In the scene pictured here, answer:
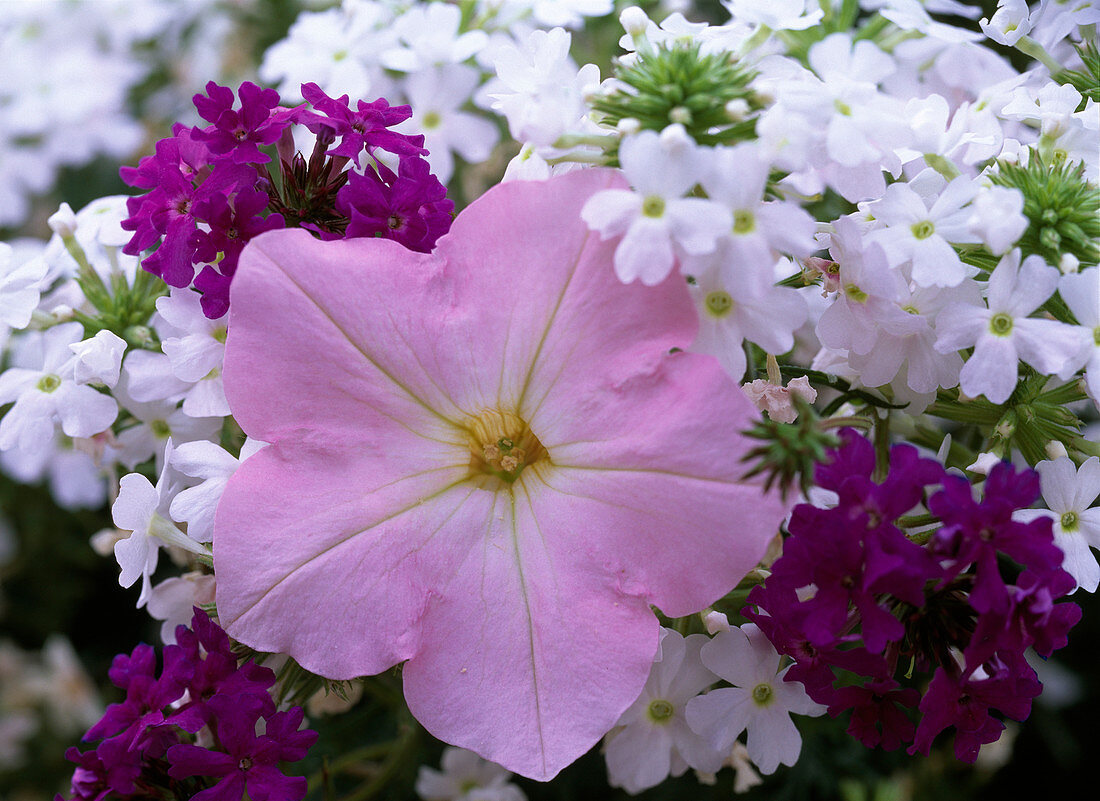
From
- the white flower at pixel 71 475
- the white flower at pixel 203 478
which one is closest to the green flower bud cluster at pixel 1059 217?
the white flower at pixel 203 478

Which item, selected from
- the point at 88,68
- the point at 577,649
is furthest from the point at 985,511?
the point at 88,68

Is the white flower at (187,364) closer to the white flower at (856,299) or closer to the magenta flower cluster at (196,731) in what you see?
the magenta flower cluster at (196,731)

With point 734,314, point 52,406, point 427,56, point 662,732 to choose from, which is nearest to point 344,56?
point 427,56

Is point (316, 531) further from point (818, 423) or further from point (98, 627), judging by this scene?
point (98, 627)

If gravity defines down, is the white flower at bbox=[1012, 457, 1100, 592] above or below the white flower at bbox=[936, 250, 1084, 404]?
below

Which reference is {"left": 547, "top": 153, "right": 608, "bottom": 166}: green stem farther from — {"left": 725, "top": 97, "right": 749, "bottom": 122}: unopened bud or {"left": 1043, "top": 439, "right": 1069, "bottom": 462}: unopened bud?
{"left": 1043, "top": 439, "right": 1069, "bottom": 462}: unopened bud

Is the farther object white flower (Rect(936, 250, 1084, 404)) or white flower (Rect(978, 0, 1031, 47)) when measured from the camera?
white flower (Rect(978, 0, 1031, 47))

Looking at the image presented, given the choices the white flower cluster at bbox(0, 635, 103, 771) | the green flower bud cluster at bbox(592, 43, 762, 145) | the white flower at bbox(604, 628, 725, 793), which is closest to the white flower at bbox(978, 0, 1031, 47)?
the green flower bud cluster at bbox(592, 43, 762, 145)

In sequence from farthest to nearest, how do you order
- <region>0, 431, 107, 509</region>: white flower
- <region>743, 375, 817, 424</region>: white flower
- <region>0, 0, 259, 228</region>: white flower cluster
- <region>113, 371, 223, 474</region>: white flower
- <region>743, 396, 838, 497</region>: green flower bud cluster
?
1. <region>0, 0, 259, 228</region>: white flower cluster
2. <region>0, 431, 107, 509</region>: white flower
3. <region>113, 371, 223, 474</region>: white flower
4. <region>743, 375, 817, 424</region>: white flower
5. <region>743, 396, 838, 497</region>: green flower bud cluster
